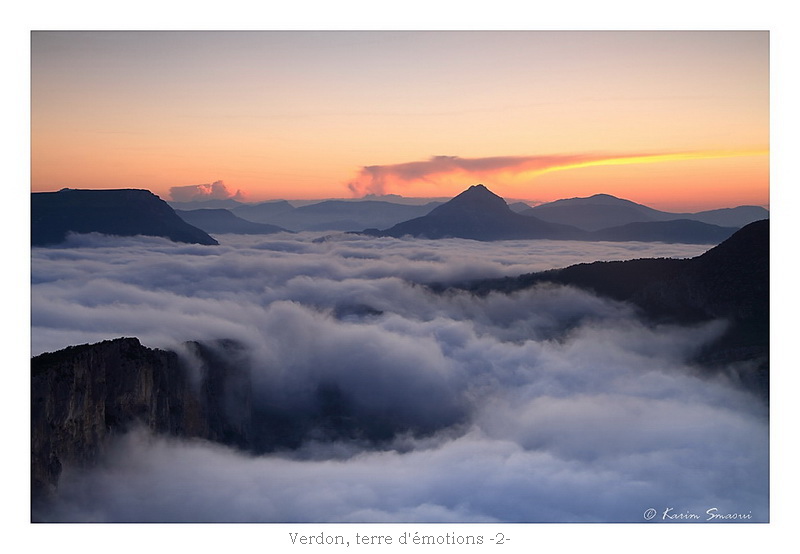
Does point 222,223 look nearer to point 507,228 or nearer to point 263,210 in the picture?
point 263,210

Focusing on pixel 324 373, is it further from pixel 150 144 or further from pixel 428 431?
pixel 150 144

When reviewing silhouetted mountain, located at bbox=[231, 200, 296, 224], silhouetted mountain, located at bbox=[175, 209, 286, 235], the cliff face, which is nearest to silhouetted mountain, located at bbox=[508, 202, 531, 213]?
silhouetted mountain, located at bbox=[231, 200, 296, 224]

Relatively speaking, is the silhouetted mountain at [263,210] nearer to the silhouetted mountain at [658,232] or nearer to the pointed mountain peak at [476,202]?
the pointed mountain peak at [476,202]

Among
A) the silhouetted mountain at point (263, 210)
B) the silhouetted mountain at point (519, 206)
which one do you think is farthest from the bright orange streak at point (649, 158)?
the silhouetted mountain at point (263, 210)

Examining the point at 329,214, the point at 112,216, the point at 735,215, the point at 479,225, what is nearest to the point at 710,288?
the point at 735,215

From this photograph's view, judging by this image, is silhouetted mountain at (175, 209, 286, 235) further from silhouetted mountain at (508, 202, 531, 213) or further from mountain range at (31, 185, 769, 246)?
silhouetted mountain at (508, 202, 531, 213)

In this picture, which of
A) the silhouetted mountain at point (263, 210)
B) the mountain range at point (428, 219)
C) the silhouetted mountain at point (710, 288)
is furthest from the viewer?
the silhouetted mountain at point (263, 210)
